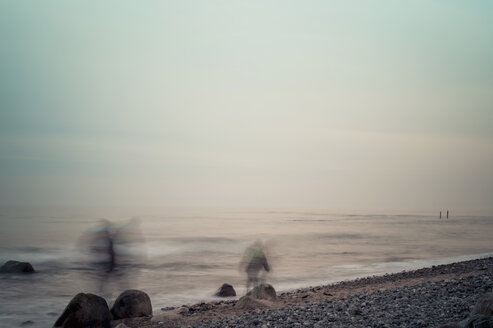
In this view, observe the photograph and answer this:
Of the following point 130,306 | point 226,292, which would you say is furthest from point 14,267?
point 130,306

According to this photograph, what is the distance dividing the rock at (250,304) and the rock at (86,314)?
316 cm

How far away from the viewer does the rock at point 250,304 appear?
461 inches

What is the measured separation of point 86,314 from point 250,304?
12.6 ft

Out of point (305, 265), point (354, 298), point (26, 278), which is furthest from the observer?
point (305, 265)

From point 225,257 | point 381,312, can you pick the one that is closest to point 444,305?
point 381,312

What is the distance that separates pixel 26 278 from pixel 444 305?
17.5 m

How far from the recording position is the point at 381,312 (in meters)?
9.00

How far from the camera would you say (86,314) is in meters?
10.7

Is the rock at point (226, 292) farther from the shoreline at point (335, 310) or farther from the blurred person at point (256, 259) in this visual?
the shoreline at point (335, 310)

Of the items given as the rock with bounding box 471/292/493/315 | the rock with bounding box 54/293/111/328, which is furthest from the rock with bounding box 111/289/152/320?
the rock with bounding box 471/292/493/315

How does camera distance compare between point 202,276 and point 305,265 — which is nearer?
point 202,276

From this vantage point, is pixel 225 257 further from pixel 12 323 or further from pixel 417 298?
pixel 417 298

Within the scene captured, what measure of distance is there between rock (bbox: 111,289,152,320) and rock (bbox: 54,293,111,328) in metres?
1.12

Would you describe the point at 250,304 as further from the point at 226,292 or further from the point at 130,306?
the point at 226,292
